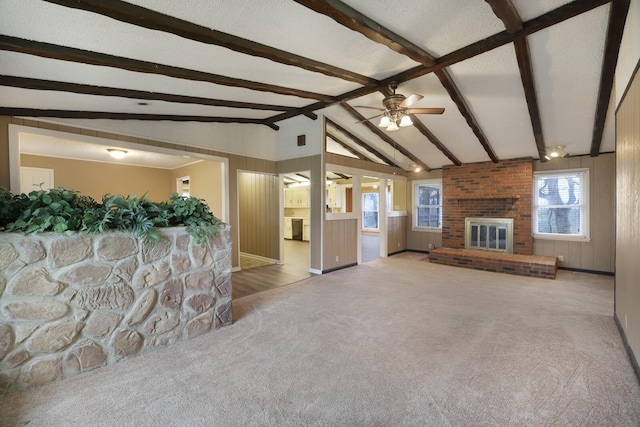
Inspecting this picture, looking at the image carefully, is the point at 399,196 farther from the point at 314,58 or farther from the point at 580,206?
the point at 314,58

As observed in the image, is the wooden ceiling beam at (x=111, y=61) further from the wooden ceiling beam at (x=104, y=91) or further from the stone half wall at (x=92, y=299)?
the stone half wall at (x=92, y=299)

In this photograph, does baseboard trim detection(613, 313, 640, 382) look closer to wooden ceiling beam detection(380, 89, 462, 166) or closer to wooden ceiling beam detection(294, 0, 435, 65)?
wooden ceiling beam detection(294, 0, 435, 65)

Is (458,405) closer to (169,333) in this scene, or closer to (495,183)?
(169,333)

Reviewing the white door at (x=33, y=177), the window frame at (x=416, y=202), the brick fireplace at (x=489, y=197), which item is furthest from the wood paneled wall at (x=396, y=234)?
the white door at (x=33, y=177)

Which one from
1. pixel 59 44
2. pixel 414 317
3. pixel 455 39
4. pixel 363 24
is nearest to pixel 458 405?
pixel 414 317

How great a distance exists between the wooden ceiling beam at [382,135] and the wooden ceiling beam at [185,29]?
160cm

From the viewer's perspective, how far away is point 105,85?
3.21m

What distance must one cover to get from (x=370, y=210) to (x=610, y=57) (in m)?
9.59

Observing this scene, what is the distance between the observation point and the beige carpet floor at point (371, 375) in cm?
184

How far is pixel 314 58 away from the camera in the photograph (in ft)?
10.5

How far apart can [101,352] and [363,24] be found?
3648 mm

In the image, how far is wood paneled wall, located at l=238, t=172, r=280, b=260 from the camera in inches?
263

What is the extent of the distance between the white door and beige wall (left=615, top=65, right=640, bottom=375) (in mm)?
9474

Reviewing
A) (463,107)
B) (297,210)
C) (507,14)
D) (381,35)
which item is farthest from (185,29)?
(297,210)
